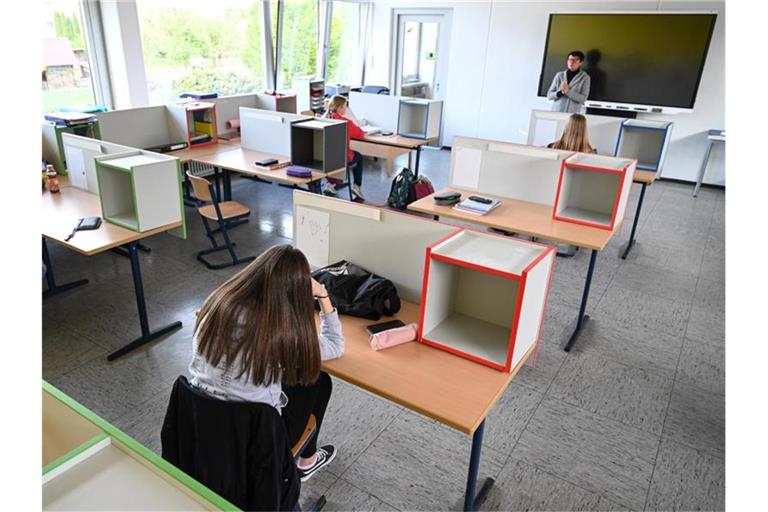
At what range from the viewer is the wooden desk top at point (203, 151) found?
15.8 ft

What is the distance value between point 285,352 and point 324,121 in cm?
352

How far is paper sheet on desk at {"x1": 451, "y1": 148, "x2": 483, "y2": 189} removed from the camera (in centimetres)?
388

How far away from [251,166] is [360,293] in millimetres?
2746

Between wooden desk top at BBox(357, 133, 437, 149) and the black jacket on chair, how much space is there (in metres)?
4.68

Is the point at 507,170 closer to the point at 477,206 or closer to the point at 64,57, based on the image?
the point at 477,206

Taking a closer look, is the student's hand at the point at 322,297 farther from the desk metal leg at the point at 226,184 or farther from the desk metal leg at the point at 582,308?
the desk metal leg at the point at 226,184

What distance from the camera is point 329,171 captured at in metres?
4.62

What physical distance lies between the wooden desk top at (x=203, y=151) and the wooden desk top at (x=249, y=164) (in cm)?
5

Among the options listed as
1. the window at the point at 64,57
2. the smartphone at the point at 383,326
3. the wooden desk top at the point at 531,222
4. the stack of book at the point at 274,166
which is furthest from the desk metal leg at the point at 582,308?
the window at the point at 64,57

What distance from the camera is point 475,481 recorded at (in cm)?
202

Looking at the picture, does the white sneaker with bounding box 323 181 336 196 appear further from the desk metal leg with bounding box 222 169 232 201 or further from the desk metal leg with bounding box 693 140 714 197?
the desk metal leg with bounding box 693 140 714 197

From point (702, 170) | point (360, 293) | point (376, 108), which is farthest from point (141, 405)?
point (702, 170)
